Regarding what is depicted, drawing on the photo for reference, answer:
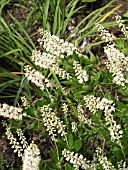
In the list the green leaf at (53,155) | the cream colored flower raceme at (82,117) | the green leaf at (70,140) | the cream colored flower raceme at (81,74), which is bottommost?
the green leaf at (53,155)

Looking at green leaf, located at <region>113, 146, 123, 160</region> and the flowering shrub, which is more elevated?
the flowering shrub

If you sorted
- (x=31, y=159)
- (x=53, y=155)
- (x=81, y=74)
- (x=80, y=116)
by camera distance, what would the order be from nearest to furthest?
(x=31, y=159) < (x=81, y=74) < (x=53, y=155) < (x=80, y=116)

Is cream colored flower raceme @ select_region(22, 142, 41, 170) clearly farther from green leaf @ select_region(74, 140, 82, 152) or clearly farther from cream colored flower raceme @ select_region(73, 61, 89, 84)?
cream colored flower raceme @ select_region(73, 61, 89, 84)

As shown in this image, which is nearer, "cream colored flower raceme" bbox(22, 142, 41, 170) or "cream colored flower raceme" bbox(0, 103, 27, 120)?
"cream colored flower raceme" bbox(22, 142, 41, 170)

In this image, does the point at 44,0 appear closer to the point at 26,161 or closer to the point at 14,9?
the point at 14,9

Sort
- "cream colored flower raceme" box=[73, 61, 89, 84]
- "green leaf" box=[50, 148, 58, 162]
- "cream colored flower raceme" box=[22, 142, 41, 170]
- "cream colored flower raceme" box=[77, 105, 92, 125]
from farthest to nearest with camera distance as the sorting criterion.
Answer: "cream colored flower raceme" box=[77, 105, 92, 125] → "green leaf" box=[50, 148, 58, 162] → "cream colored flower raceme" box=[73, 61, 89, 84] → "cream colored flower raceme" box=[22, 142, 41, 170]

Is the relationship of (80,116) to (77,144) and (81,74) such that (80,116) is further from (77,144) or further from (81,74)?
(81,74)

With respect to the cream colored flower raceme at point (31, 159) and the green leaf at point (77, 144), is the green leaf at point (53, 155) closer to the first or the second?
the green leaf at point (77, 144)

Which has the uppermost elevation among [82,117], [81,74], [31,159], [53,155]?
[81,74]

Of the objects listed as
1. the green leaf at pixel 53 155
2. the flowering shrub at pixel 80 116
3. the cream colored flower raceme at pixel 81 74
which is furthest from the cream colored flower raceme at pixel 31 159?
the cream colored flower raceme at pixel 81 74

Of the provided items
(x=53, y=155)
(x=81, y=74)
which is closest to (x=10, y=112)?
(x=53, y=155)

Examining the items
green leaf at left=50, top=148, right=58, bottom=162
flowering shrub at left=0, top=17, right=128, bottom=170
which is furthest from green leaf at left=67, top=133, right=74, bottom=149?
green leaf at left=50, top=148, right=58, bottom=162

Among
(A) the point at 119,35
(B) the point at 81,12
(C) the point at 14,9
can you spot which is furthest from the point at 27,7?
(A) the point at 119,35

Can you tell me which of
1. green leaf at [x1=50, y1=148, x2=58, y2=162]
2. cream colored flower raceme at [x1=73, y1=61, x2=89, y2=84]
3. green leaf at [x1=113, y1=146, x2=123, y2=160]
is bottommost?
green leaf at [x1=113, y1=146, x2=123, y2=160]
